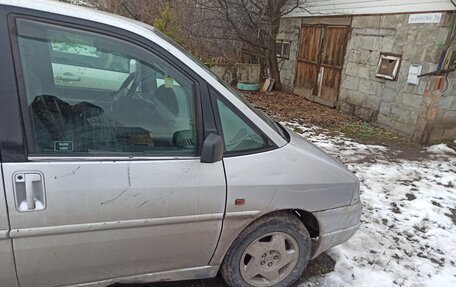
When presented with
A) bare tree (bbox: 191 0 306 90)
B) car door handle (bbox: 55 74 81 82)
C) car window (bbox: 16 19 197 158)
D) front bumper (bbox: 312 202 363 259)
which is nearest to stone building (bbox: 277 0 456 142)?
bare tree (bbox: 191 0 306 90)

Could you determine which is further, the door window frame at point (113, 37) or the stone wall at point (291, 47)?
the stone wall at point (291, 47)

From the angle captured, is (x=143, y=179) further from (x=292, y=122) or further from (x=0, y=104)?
(x=292, y=122)

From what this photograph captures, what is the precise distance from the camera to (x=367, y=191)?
4207 millimetres

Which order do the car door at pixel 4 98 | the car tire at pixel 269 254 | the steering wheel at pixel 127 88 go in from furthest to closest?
the car tire at pixel 269 254
the steering wheel at pixel 127 88
the car door at pixel 4 98

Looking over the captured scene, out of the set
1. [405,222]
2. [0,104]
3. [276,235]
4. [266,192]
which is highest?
[0,104]

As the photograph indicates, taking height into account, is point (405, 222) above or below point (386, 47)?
below

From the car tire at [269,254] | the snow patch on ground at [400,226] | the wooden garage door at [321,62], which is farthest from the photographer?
the wooden garage door at [321,62]

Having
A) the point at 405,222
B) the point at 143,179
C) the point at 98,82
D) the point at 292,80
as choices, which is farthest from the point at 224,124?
the point at 292,80

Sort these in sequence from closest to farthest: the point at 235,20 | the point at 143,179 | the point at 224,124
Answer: the point at 143,179, the point at 224,124, the point at 235,20

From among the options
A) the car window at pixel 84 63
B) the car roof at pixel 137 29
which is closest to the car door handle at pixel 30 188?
the car window at pixel 84 63

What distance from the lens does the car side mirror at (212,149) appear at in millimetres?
1822

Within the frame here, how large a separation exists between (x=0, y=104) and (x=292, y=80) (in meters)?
10.2

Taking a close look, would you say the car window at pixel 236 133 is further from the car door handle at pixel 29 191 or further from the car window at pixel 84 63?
the car door handle at pixel 29 191

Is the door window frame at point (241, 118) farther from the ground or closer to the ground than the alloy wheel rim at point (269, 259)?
farther from the ground
